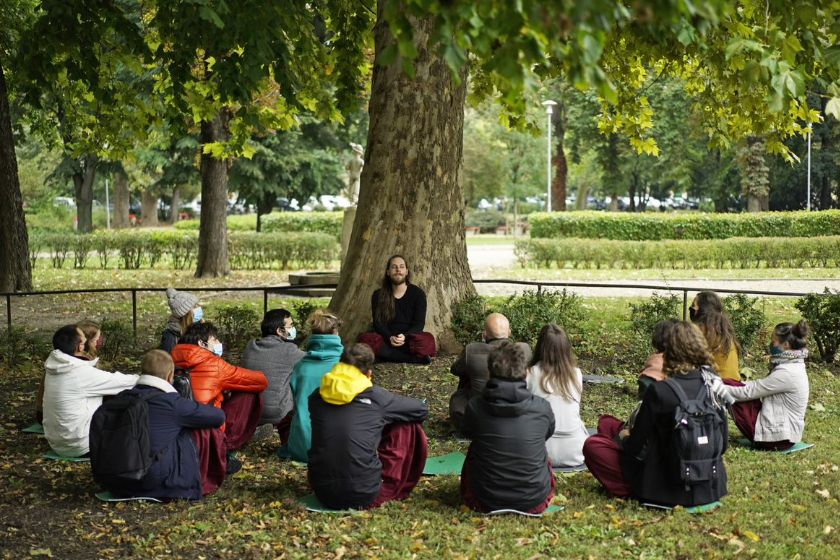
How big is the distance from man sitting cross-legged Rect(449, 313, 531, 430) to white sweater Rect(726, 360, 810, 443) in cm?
176

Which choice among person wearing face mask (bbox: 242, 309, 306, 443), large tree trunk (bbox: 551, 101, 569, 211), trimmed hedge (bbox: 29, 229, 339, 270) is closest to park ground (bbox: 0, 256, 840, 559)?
person wearing face mask (bbox: 242, 309, 306, 443)

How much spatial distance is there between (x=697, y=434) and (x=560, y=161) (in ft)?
152

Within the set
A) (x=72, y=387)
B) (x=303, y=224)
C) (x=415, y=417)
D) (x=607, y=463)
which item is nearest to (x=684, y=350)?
(x=607, y=463)

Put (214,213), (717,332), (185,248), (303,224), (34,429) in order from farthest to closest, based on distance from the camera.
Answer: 1. (303,224)
2. (185,248)
3. (214,213)
4. (34,429)
5. (717,332)

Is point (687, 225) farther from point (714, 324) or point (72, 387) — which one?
point (72, 387)

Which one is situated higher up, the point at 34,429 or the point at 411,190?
the point at 411,190

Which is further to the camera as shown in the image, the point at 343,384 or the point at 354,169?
the point at 354,169

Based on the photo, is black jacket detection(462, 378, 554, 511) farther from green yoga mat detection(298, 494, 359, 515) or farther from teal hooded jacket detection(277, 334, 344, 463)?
teal hooded jacket detection(277, 334, 344, 463)

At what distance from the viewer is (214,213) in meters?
24.4

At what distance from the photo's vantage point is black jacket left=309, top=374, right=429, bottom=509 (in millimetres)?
6172

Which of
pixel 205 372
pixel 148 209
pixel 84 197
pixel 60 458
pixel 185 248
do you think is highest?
pixel 84 197

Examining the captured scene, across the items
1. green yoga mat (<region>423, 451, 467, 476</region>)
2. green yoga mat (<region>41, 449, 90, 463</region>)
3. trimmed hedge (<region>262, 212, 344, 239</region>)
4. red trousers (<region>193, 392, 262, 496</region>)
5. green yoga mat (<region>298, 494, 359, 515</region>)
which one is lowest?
green yoga mat (<region>41, 449, 90, 463</region>)

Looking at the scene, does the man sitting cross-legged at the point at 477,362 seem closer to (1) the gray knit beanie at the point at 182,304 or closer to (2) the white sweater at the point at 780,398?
(2) the white sweater at the point at 780,398

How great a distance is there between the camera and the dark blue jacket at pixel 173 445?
20.5 feet
